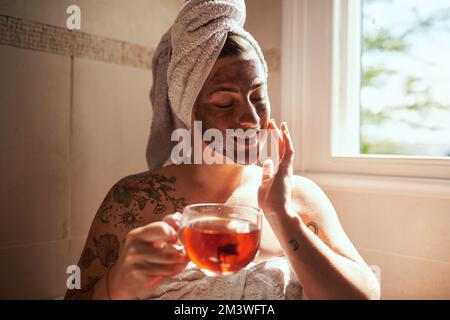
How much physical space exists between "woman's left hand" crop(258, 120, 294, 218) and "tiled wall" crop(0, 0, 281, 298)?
0.71 metres

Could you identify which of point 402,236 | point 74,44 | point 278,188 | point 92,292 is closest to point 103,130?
point 74,44

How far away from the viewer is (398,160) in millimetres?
1246

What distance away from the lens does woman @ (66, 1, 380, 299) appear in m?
0.66

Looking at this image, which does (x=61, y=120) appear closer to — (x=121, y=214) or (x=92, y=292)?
(x=121, y=214)

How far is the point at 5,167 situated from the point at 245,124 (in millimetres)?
698

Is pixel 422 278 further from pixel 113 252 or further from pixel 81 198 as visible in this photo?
pixel 81 198

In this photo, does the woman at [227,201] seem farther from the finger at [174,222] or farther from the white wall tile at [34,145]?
the white wall tile at [34,145]

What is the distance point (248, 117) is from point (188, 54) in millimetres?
224


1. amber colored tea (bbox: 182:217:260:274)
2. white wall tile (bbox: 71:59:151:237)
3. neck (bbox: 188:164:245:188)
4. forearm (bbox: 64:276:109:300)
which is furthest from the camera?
white wall tile (bbox: 71:59:151:237)

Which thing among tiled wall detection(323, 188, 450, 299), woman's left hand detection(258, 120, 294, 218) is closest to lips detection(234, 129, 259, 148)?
woman's left hand detection(258, 120, 294, 218)

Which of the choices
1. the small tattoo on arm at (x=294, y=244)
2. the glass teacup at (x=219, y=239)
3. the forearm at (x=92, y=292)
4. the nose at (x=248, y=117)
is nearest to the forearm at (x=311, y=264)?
the small tattoo on arm at (x=294, y=244)

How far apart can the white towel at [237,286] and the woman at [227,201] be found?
0.05 m

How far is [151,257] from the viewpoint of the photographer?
626mm

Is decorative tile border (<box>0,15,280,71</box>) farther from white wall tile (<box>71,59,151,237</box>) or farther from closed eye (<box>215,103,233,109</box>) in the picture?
closed eye (<box>215,103,233,109</box>)
